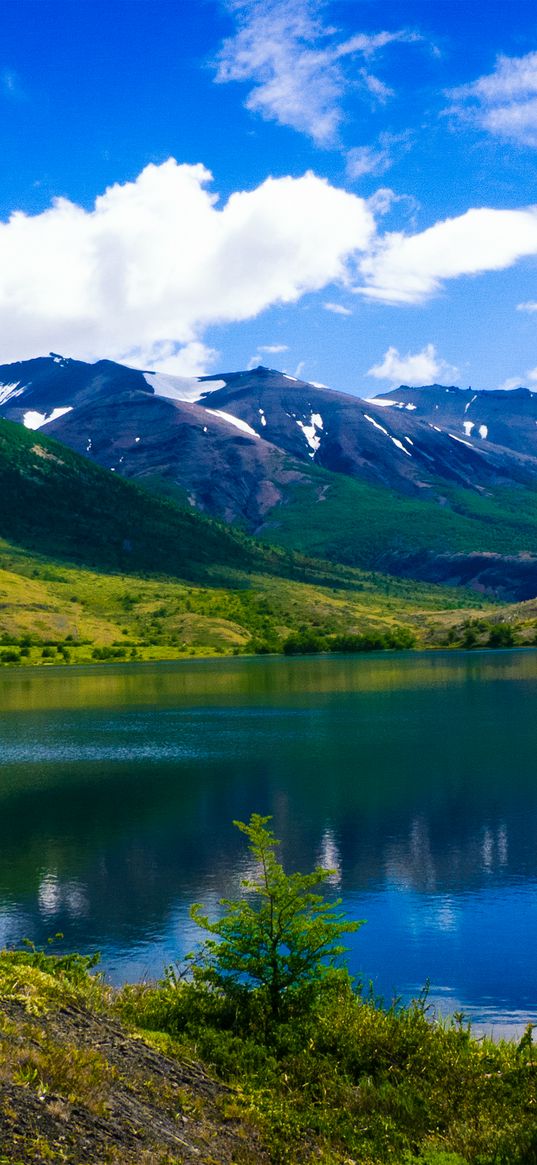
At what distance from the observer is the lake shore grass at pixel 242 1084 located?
16.3 meters

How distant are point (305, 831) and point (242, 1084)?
41.1 metres

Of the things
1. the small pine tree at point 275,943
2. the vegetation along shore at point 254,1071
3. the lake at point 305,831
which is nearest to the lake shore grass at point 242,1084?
the vegetation along shore at point 254,1071

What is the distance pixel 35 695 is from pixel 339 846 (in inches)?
5076

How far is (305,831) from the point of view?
201 feet

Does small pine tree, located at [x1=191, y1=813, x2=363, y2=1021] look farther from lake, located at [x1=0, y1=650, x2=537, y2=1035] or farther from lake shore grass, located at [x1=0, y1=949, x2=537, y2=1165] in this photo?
lake, located at [x1=0, y1=650, x2=537, y2=1035]

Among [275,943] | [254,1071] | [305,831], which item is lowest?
[305,831]

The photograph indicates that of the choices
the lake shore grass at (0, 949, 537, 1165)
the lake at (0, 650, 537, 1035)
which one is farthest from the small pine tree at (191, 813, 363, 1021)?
the lake at (0, 650, 537, 1035)

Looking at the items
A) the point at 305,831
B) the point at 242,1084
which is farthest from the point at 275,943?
the point at 305,831

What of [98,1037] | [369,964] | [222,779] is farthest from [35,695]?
[98,1037]

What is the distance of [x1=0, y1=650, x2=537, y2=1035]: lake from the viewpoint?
38.8 m

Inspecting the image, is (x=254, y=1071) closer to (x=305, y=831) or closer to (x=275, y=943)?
(x=275, y=943)

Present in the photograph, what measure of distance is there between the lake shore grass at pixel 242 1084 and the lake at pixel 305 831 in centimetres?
831

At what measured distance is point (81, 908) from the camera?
149 feet

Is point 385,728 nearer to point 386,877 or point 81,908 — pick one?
point 386,877
